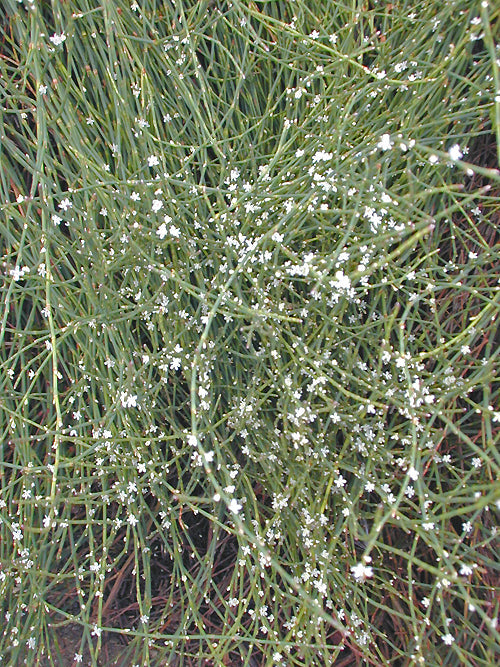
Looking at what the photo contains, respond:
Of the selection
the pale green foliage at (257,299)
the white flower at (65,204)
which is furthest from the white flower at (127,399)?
the white flower at (65,204)

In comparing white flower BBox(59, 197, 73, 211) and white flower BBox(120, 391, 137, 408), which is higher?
white flower BBox(59, 197, 73, 211)

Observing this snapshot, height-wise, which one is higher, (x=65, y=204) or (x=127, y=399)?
(x=65, y=204)

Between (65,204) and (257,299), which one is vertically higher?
(65,204)

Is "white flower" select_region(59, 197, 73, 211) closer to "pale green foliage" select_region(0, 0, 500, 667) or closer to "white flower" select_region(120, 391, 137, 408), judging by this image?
"pale green foliage" select_region(0, 0, 500, 667)

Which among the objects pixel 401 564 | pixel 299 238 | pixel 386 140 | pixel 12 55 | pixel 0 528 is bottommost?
pixel 401 564

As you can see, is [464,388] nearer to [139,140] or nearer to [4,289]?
[139,140]

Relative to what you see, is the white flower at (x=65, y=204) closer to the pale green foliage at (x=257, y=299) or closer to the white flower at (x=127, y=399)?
the pale green foliage at (x=257, y=299)

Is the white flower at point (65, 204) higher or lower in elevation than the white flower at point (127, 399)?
higher

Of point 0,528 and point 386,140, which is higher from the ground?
point 386,140

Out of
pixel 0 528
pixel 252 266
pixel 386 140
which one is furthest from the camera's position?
pixel 0 528

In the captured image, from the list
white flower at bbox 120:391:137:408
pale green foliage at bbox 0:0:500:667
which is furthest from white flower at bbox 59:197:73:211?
white flower at bbox 120:391:137:408

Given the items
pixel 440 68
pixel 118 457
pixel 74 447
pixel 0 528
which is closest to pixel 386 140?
pixel 440 68
